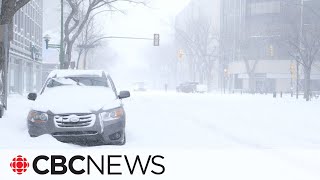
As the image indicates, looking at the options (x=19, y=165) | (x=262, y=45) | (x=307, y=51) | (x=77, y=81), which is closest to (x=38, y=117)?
(x=19, y=165)

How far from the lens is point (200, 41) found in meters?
70.5

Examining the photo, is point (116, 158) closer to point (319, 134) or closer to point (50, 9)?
point (319, 134)

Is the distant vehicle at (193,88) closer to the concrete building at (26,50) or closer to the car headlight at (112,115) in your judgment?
the concrete building at (26,50)

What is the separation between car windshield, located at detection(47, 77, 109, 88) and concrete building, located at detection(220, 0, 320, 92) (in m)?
58.9

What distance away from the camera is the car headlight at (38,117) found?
853 cm

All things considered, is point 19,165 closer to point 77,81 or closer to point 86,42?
point 77,81

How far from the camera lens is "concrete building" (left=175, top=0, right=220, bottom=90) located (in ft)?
228

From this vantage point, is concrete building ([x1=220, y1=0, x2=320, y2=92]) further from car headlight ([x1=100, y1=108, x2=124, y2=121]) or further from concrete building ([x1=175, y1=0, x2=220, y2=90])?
car headlight ([x1=100, y1=108, x2=124, y2=121])

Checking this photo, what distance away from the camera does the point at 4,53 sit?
14.6m

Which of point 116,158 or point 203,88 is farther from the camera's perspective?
point 203,88

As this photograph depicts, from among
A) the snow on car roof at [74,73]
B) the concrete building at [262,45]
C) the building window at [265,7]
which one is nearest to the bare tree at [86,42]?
the concrete building at [262,45]

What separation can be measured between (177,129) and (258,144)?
330cm

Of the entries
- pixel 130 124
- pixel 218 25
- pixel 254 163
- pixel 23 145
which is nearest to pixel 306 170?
pixel 254 163

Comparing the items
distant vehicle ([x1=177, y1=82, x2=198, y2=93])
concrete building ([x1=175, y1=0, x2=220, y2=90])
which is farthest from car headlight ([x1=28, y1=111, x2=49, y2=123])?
distant vehicle ([x1=177, y1=82, x2=198, y2=93])
